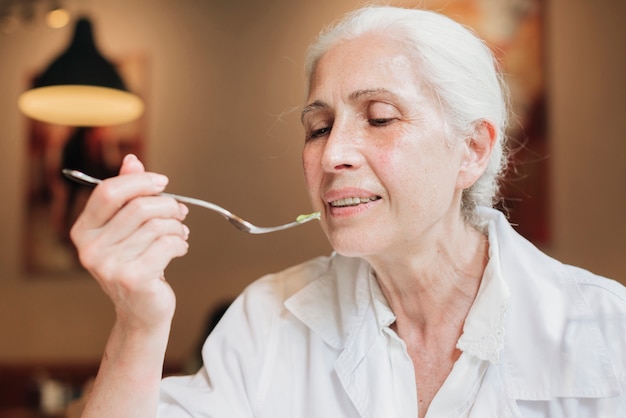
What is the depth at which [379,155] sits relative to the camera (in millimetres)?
1196

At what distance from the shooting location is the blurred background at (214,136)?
340 centimetres

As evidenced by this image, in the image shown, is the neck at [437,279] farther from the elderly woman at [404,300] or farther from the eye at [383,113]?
the eye at [383,113]

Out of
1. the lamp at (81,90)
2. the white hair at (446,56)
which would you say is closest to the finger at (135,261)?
the white hair at (446,56)

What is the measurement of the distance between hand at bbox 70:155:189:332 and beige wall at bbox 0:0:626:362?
2626 mm

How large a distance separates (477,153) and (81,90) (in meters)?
2.24

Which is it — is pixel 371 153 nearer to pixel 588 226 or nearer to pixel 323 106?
pixel 323 106

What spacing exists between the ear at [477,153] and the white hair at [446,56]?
0.04ft

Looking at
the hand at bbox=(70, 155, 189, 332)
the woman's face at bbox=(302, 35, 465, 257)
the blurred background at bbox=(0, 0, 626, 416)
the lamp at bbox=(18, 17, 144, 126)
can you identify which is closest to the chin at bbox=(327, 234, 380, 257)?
the woman's face at bbox=(302, 35, 465, 257)

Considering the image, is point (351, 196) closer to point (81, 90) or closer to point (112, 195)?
point (112, 195)

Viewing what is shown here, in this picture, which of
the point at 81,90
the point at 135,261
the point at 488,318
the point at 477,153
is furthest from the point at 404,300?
the point at 81,90

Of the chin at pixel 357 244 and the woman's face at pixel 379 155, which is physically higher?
the woman's face at pixel 379 155

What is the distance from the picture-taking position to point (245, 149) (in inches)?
157

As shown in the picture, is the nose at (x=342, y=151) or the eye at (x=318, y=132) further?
the eye at (x=318, y=132)

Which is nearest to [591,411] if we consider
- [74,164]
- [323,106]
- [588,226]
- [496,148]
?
[496,148]
